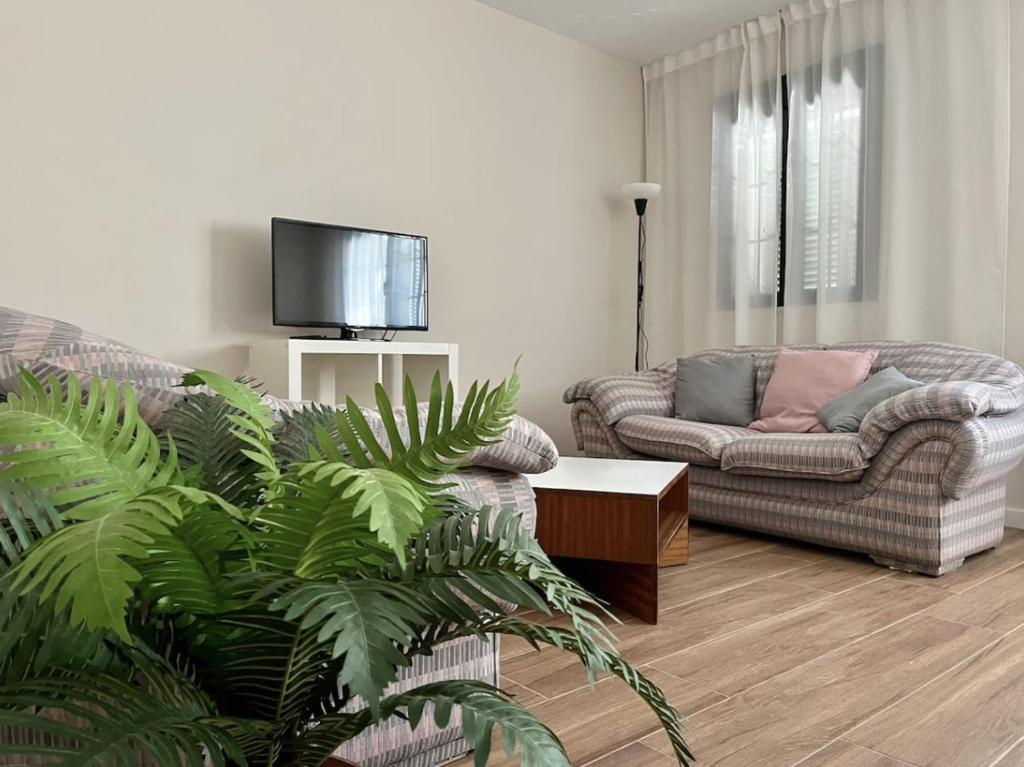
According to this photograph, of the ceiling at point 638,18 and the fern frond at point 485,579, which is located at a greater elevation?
the ceiling at point 638,18

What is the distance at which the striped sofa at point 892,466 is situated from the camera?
260 centimetres

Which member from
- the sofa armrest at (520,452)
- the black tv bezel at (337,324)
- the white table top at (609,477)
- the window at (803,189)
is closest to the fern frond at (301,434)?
the sofa armrest at (520,452)

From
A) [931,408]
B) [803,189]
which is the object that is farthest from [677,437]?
[803,189]

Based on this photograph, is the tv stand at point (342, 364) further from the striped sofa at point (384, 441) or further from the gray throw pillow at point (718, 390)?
the striped sofa at point (384, 441)

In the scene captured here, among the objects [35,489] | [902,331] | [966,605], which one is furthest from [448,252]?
[35,489]

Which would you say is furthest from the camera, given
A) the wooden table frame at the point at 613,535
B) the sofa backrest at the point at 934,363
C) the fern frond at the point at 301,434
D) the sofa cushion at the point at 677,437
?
the sofa cushion at the point at 677,437

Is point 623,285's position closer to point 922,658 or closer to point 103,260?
point 103,260

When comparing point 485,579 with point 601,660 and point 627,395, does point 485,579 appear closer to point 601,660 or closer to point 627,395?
point 601,660

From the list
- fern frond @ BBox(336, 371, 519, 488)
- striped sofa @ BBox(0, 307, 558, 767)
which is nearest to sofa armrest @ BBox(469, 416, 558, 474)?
striped sofa @ BBox(0, 307, 558, 767)

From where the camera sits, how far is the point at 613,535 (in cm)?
211

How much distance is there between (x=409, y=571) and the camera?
64 centimetres

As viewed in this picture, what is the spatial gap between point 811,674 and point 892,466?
121 cm

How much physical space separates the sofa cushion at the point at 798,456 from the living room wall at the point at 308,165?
5.64 ft

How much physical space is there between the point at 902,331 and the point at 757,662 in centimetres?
250
